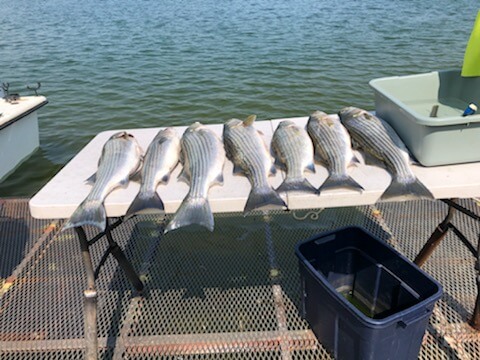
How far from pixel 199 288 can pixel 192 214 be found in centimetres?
145

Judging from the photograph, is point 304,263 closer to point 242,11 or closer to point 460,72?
point 460,72

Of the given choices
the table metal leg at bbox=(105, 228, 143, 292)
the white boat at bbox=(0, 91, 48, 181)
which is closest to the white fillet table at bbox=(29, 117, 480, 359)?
the table metal leg at bbox=(105, 228, 143, 292)

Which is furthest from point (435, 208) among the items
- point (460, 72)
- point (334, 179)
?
point (334, 179)

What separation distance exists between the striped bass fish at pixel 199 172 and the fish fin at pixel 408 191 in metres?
0.96

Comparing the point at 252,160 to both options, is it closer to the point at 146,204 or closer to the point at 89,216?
the point at 146,204

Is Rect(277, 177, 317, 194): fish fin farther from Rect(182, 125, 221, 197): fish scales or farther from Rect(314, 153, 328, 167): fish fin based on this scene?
Rect(182, 125, 221, 197): fish scales

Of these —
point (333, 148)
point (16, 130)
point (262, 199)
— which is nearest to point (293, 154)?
point (333, 148)

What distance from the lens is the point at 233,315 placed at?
3.10m

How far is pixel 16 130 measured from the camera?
244 inches

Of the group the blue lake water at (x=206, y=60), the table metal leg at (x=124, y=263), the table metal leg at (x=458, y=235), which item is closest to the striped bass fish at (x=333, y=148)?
the table metal leg at (x=458, y=235)

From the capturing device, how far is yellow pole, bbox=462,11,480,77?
2.66 m

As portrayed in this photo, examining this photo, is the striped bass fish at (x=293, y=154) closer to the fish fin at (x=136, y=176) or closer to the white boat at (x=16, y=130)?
the fish fin at (x=136, y=176)

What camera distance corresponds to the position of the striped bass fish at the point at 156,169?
7.30 ft

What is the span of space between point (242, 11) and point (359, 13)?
206 inches
